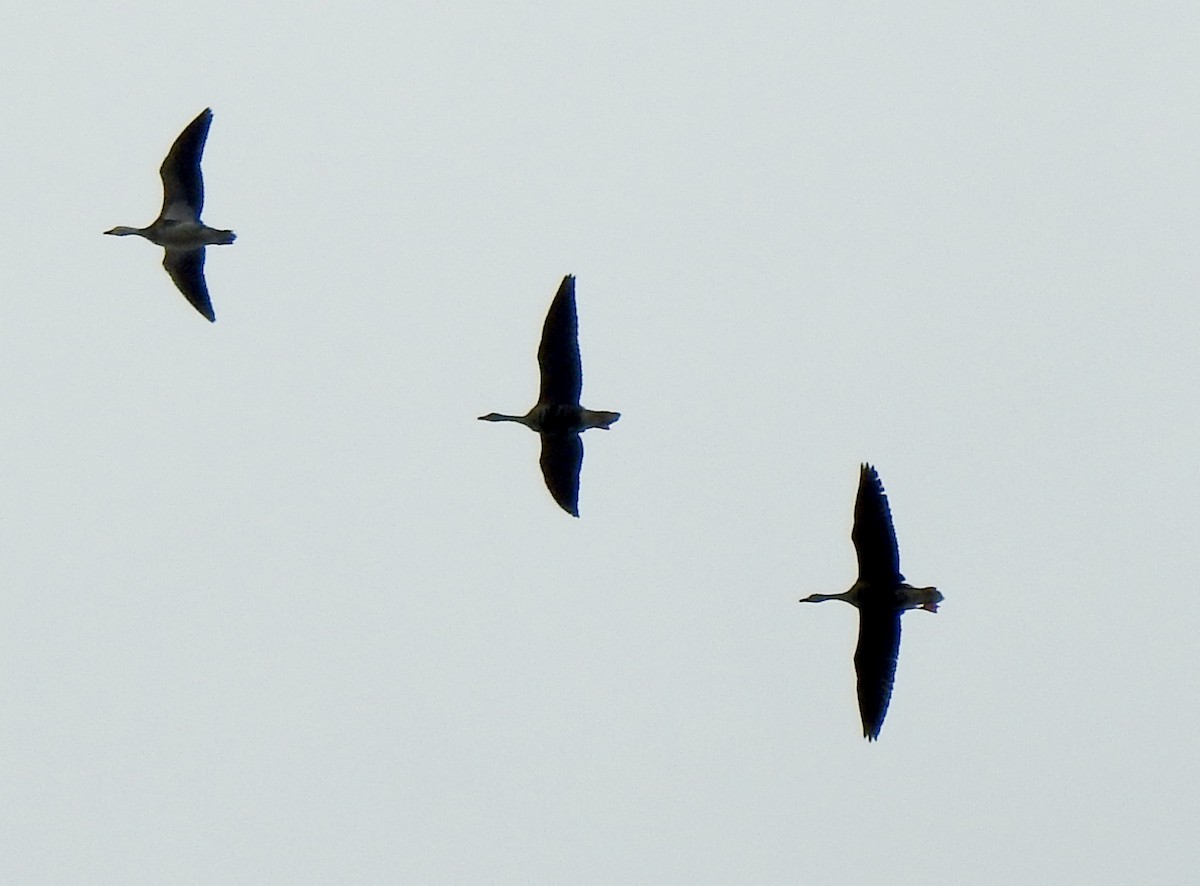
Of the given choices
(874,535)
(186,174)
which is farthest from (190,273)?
(874,535)

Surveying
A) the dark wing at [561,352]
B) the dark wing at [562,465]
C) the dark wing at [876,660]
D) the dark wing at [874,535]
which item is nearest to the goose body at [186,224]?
the dark wing at [561,352]

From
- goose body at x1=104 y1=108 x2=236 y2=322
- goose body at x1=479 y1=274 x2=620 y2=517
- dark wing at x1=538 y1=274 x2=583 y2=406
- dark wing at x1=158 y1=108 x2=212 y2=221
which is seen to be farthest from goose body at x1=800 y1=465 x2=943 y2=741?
dark wing at x1=158 y1=108 x2=212 y2=221

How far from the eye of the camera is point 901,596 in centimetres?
2728

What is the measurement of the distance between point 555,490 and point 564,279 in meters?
3.19

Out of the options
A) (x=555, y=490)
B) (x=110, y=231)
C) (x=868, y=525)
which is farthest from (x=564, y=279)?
(x=110, y=231)

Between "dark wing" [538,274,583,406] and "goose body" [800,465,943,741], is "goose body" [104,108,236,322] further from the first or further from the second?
"goose body" [800,465,943,741]

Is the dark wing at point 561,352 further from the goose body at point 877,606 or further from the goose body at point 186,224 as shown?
the goose body at point 186,224

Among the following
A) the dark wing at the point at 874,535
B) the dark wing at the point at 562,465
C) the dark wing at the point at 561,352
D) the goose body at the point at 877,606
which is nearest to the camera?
the dark wing at the point at 874,535

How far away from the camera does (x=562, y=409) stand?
2947 cm

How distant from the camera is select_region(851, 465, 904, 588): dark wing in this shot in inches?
1044

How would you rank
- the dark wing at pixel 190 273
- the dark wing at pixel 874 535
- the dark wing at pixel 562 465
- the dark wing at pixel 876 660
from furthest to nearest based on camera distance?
1. the dark wing at pixel 190 273
2. the dark wing at pixel 562 465
3. the dark wing at pixel 876 660
4. the dark wing at pixel 874 535

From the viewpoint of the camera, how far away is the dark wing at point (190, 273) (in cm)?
3116

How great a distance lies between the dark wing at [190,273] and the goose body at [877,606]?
35.1 ft

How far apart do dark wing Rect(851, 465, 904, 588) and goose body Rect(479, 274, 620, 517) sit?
4.27m
